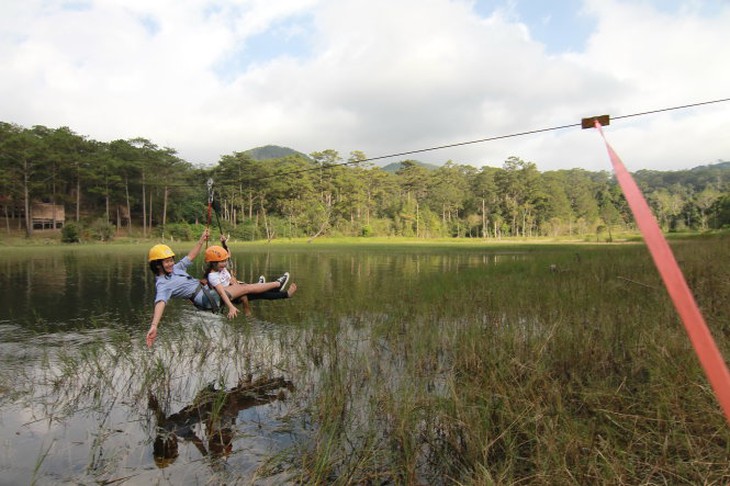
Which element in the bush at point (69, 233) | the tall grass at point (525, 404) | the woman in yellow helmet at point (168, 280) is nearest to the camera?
the tall grass at point (525, 404)

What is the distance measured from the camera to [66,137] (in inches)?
2195

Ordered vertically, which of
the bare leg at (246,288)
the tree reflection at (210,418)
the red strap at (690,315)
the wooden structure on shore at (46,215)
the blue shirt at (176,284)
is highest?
the wooden structure on shore at (46,215)

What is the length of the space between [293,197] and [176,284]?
2497 inches

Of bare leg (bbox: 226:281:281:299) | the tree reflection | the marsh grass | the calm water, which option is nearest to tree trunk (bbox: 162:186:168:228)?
the calm water

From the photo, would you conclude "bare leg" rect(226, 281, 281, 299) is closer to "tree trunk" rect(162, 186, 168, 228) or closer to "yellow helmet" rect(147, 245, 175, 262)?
"yellow helmet" rect(147, 245, 175, 262)

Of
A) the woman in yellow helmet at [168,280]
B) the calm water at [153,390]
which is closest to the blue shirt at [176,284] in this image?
the woman in yellow helmet at [168,280]

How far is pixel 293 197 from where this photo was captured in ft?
226

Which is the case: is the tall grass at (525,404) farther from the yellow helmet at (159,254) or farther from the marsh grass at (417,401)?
the yellow helmet at (159,254)

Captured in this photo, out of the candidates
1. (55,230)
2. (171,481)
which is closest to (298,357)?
(171,481)

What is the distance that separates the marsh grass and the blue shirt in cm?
112

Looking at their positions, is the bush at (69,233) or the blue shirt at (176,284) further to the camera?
the bush at (69,233)

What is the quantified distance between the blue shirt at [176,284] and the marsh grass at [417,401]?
3.69 ft

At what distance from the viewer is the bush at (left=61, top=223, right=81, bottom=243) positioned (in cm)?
5025

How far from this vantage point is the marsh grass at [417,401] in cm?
348
